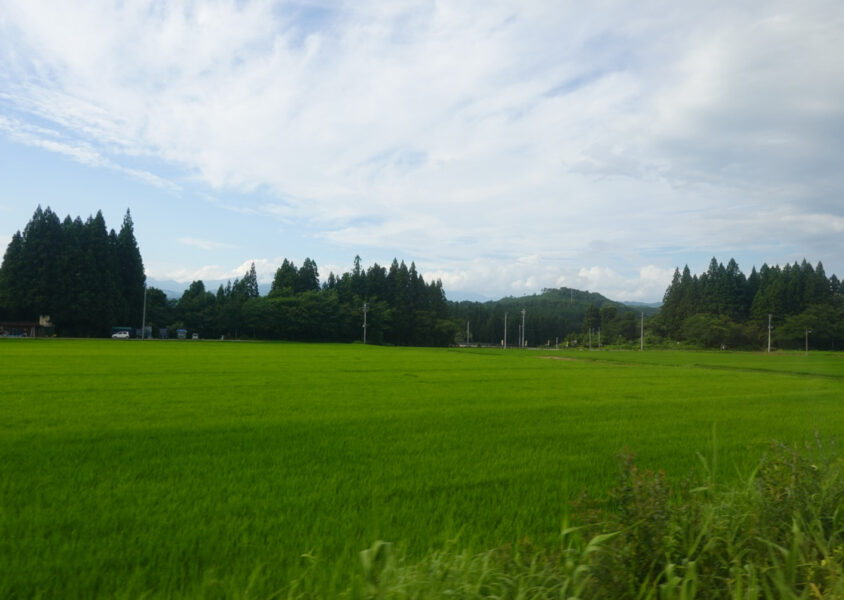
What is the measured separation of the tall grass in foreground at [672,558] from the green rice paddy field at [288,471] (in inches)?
21.1

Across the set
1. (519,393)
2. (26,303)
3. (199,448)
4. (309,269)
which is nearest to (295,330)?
(309,269)

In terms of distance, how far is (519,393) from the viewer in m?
13.8

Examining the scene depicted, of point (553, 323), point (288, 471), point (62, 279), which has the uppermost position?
point (62, 279)

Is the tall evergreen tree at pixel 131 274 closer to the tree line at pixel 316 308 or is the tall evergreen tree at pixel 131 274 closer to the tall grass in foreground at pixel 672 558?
the tree line at pixel 316 308

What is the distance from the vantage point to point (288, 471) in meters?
5.27

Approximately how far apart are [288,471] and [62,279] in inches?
2330

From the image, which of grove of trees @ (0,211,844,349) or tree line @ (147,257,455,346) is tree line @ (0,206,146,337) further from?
tree line @ (147,257,455,346)

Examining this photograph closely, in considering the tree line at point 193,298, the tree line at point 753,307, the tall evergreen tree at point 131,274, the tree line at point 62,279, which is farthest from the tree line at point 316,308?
the tree line at point 753,307

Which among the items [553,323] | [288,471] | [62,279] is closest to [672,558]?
[288,471]

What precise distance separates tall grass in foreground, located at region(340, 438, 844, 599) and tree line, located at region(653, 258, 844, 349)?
49985mm

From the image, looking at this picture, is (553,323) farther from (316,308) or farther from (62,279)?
(62,279)

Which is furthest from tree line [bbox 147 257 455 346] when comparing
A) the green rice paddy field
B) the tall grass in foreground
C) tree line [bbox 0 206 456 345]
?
the tall grass in foreground

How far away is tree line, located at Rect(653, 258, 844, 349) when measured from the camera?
48875 mm

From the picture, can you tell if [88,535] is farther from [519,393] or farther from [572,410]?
[519,393]
